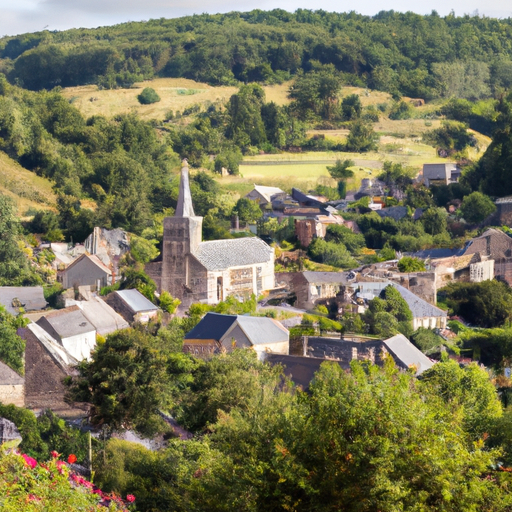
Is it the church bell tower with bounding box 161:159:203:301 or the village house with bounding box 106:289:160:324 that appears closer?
the village house with bounding box 106:289:160:324

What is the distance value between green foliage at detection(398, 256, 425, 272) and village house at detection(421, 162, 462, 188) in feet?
58.7

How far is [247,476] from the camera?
15.1 m

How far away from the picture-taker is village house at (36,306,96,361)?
31.3m

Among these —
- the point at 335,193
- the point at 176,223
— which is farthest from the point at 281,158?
the point at 176,223

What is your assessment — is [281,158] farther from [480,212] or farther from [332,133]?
[480,212]

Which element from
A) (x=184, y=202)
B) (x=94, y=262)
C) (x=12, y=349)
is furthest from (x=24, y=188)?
(x=12, y=349)

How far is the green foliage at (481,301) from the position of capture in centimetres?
4056

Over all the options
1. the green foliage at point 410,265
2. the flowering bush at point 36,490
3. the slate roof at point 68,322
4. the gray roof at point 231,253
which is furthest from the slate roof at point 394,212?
the flowering bush at point 36,490

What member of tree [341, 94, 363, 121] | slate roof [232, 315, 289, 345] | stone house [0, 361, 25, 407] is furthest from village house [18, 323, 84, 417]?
tree [341, 94, 363, 121]

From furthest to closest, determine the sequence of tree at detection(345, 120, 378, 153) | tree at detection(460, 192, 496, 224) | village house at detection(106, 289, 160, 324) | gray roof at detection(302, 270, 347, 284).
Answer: tree at detection(345, 120, 378, 153) < tree at detection(460, 192, 496, 224) < gray roof at detection(302, 270, 347, 284) < village house at detection(106, 289, 160, 324)

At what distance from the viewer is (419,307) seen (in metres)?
38.7

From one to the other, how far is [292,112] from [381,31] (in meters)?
39.7

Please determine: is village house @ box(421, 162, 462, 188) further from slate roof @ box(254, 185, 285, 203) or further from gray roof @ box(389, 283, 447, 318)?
gray roof @ box(389, 283, 447, 318)

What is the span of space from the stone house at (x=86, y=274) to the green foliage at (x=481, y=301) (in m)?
13.3
